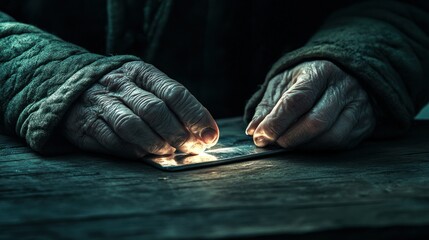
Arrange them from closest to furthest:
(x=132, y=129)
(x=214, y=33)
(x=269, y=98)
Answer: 1. (x=132, y=129)
2. (x=269, y=98)
3. (x=214, y=33)

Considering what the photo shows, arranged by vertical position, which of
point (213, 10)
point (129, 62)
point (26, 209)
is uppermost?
point (213, 10)

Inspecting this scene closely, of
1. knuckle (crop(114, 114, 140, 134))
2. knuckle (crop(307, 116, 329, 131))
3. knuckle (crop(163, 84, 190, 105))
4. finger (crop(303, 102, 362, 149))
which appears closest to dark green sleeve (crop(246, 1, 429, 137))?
finger (crop(303, 102, 362, 149))

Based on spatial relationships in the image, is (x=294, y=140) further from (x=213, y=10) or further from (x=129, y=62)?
(x=213, y=10)

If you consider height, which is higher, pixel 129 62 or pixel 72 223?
pixel 129 62

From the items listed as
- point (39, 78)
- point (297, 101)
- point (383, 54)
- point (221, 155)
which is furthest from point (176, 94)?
point (383, 54)

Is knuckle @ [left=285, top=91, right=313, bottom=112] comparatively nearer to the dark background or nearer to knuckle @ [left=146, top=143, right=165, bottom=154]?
knuckle @ [left=146, top=143, right=165, bottom=154]

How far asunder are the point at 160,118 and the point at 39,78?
40 centimetres

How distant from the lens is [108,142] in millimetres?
1351

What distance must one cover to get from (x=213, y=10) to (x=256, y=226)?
4.43 feet

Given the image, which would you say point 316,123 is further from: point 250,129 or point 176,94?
point 176,94

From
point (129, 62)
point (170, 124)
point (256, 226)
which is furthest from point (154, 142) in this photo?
point (256, 226)

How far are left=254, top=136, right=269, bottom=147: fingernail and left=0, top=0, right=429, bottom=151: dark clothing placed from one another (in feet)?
0.69

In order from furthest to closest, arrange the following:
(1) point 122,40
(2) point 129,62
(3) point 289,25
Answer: (3) point 289,25 < (1) point 122,40 < (2) point 129,62

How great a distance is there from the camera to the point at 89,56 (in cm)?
151
